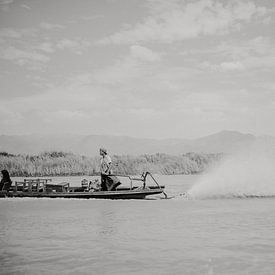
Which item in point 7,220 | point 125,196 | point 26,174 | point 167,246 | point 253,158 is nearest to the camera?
point 167,246

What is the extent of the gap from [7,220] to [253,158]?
14528 millimetres

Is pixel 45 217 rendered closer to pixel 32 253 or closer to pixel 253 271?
pixel 32 253

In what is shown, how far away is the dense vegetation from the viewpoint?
3972cm

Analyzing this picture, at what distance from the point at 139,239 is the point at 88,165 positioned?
1191 inches

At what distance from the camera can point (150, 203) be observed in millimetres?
18969

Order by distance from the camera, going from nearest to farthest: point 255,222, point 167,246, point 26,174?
1. point 167,246
2. point 255,222
3. point 26,174

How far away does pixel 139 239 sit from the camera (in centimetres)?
1091

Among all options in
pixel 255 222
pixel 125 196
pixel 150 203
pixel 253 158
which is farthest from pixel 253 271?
pixel 253 158

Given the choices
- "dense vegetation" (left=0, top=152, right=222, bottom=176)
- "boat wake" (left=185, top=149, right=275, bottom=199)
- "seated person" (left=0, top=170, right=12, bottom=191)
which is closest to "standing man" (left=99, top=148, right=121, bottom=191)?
"boat wake" (left=185, top=149, right=275, bottom=199)

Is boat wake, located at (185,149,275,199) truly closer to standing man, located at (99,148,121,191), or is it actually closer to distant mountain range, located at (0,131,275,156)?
standing man, located at (99,148,121,191)

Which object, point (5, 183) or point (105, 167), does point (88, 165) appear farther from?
point (105, 167)

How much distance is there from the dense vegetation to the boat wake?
14.9 meters

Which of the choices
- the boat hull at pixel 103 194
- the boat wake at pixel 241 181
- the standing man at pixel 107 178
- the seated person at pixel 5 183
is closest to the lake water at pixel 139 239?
the boat hull at pixel 103 194

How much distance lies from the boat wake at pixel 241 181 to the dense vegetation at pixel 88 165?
1495cm
